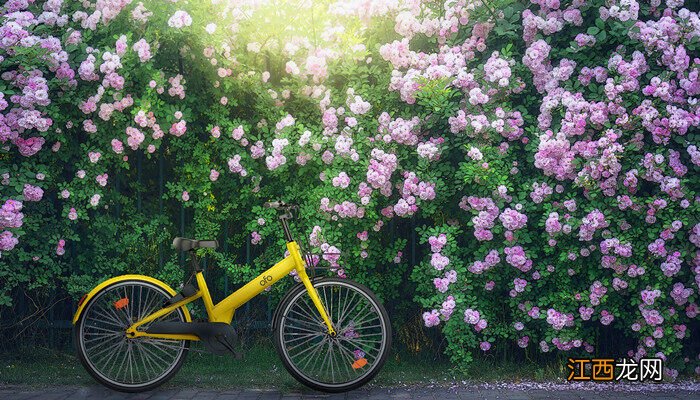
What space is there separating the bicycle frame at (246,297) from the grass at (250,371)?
1.64ft

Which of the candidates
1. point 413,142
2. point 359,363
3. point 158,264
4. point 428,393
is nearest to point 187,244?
point 158,264

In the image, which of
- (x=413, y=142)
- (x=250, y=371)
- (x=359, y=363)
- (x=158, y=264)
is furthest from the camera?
(x=158, y=264)

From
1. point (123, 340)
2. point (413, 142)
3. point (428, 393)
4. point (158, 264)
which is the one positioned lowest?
point (428, 393)

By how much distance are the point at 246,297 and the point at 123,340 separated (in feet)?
2.90

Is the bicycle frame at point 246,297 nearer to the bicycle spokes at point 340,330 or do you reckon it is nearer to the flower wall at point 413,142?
the bicycle spokes at point 340,330

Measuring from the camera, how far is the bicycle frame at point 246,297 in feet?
18.3

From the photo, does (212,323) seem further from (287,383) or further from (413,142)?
(413,142)

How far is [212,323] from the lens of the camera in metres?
5.62

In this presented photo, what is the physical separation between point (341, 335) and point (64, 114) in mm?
2636

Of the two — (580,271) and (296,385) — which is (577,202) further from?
(296,385)

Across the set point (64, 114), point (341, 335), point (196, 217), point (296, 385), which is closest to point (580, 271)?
point (341, 335)

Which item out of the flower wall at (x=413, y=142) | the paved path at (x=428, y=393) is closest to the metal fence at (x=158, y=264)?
the flower wall at (x=413, y=142)

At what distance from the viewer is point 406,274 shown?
673 cm

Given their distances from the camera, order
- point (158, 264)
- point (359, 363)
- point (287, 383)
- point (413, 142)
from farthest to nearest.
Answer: point (158, 264) → point (413, 142) → point (287, 383) → point (359, 363)
